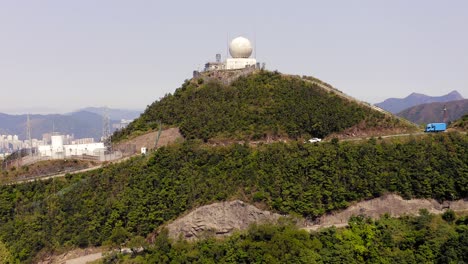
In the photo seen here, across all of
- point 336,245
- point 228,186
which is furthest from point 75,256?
point 336,245

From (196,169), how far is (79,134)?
16831 centimetres

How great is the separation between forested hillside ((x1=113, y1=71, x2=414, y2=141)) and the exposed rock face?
382 inches

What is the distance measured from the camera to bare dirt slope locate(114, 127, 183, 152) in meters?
44.2

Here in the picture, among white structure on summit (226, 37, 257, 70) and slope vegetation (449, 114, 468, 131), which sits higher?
white structure on summit (226, 37, 257, 70)

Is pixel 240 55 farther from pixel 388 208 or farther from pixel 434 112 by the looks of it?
pixel 434 112

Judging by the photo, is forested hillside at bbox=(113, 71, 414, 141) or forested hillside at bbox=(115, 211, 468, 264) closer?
forested hillside at bbox=(115, 211, 468, 264)

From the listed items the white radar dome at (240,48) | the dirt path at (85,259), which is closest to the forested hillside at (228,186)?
the dirt path at (85,259)

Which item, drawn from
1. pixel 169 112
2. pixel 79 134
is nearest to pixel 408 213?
pixel 169 112

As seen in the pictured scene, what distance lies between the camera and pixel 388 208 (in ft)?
110

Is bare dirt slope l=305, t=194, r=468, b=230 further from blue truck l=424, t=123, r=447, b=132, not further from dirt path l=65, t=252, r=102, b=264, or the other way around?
dirt path l=65, t=252, r=102, b=264

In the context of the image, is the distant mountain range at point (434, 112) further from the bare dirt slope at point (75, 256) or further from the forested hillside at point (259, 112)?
the bare dirt slope at point (75, 256)

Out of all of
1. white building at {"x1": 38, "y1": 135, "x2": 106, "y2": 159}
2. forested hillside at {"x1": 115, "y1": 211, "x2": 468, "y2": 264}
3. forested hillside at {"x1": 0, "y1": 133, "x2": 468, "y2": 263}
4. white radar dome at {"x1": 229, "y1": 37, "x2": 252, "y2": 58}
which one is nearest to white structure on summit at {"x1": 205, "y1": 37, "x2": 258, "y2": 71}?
white radar dome at {"x1": 229, "y1": 37, "x2": 252, "y2": 58}

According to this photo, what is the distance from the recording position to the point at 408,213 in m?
33.2

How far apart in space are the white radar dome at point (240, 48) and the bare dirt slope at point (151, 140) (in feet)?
39.9
